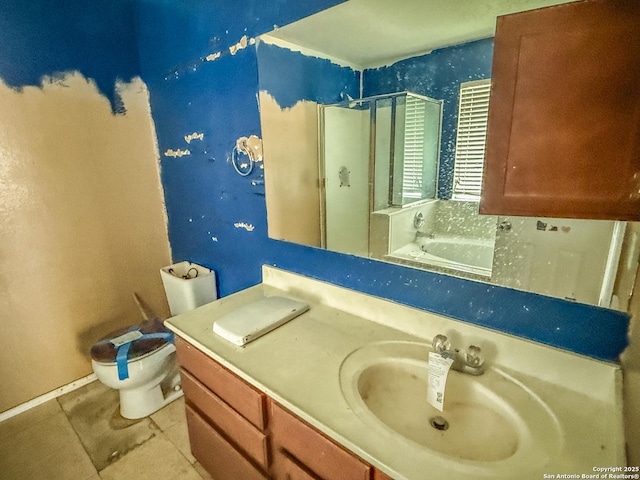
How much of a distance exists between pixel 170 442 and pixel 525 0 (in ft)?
7.47

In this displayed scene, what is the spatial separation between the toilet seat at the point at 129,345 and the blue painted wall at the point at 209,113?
0.43 m

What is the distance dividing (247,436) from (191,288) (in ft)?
3.23

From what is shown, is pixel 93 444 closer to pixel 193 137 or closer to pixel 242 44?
pixel 193 137

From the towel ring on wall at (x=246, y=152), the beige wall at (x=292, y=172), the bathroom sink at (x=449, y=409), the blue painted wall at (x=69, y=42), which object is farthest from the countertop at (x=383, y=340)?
the blue painted wall at (x=69, y=42)

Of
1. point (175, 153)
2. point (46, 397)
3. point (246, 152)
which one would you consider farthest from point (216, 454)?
point (175, 153)

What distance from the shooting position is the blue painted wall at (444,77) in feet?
3.35

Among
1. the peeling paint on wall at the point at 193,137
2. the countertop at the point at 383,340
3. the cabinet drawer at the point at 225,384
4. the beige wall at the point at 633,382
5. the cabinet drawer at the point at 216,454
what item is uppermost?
the peeling paint on wall at the point at 193,137

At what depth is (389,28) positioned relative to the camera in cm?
115

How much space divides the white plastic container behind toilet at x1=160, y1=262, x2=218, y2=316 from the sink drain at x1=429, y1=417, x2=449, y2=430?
1407 millimetres

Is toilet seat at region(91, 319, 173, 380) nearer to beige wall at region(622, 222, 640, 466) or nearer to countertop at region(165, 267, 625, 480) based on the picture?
countertop at region(165, 267, 625, 480)

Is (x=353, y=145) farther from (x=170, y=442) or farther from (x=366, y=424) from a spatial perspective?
(x=170, y=442)

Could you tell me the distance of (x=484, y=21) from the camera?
93 centimetres

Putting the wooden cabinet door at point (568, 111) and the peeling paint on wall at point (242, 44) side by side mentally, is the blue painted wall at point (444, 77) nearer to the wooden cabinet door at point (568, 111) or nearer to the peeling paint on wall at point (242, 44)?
the wooden cabinet door at point (568, 111)

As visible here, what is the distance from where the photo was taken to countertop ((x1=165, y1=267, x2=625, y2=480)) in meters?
0.63
